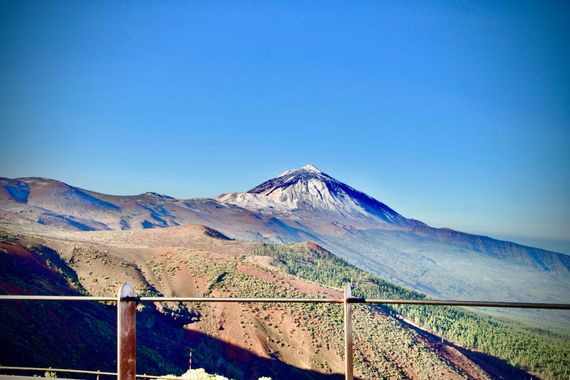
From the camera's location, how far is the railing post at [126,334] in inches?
132

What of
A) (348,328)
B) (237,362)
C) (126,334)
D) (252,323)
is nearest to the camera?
(348,328)

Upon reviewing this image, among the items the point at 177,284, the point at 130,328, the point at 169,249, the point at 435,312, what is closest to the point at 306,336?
the point at 177,284

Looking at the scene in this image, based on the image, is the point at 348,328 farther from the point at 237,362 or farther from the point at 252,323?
the point at 252,323

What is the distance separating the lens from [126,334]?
3.37 m


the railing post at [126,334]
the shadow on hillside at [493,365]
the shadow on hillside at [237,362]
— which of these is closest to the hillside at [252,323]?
the shadow on hillside at [237,362]

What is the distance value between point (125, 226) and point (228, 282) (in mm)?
143500

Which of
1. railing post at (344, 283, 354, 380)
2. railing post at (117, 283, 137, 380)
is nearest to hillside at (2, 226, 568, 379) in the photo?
railing post at (117, 283, 137, 380)

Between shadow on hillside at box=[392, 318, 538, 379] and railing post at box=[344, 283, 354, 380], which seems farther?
shadow on hillside at box=[392, 318, 538, 379]

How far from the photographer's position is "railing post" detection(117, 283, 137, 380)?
132 inches

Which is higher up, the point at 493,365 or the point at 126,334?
the point at 126,334

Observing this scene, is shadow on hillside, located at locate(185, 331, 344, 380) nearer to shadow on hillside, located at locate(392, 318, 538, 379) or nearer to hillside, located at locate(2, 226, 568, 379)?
hillside, located at locate(2, 226, 568, 379)

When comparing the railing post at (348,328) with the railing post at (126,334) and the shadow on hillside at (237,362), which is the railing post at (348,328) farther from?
the shadow on hillside at (237,362)

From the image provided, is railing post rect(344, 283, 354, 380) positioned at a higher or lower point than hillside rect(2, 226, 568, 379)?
higher

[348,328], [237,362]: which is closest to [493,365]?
[237,362]
